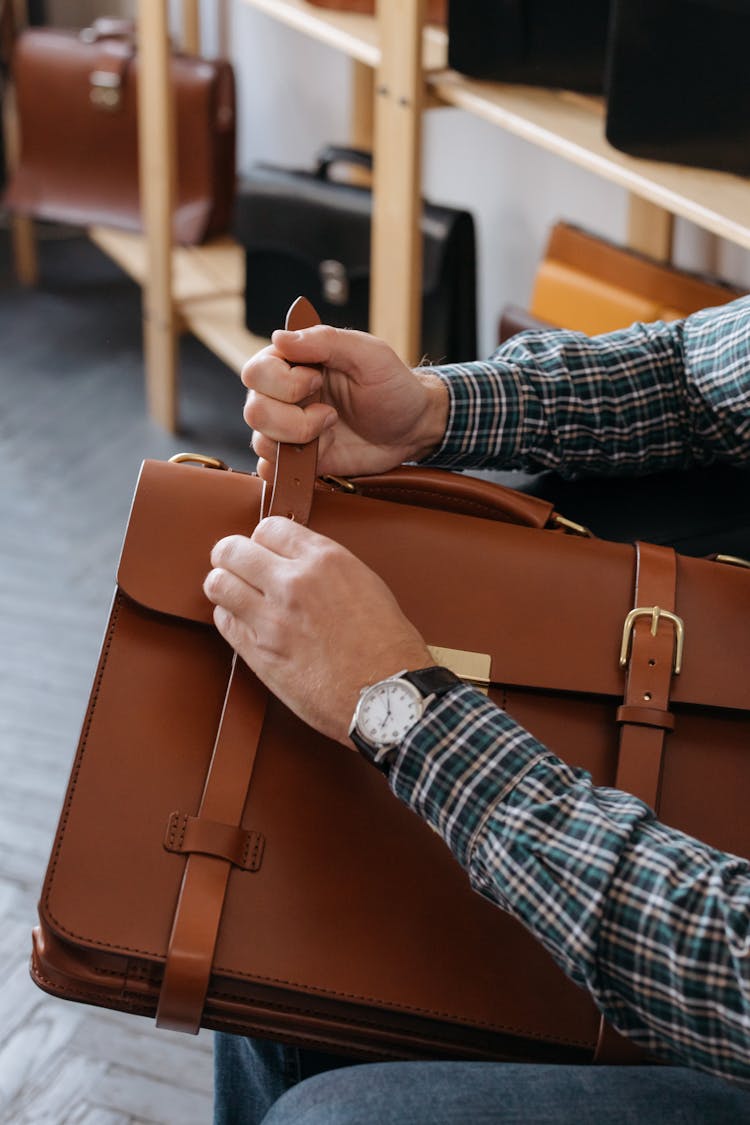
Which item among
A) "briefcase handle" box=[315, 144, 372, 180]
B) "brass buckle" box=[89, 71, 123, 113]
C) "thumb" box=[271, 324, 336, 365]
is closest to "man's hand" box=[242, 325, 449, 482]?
"thumb" box=[271, 324, 336, 365]

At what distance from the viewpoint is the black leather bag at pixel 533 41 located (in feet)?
4.39

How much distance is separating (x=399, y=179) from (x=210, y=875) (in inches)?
41.3

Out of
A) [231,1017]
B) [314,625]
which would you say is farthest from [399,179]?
[231,1017]

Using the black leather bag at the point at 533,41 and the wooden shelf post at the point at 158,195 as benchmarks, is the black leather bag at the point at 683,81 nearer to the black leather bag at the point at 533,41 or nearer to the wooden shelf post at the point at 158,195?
the black leather bag at the point at 533,41

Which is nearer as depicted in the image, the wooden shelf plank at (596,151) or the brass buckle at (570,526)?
the brass buckle at (570,526)

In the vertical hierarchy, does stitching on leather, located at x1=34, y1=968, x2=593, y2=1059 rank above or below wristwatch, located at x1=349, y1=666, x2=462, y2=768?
below

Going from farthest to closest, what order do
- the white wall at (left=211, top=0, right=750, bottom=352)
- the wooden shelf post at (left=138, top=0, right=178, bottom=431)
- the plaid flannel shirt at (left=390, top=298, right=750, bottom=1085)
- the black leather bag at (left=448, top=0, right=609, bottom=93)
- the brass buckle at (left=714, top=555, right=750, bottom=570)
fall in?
1. the wooden shelf post at (left=138, top=0, right=178, bottom=431)
2. the white wall at (left=211, top=0, right=750, bottom=352)
3. the black leather bag at (left=448, top=0, right=609, bottom=93)
4. the brass buckle at (left=714, top=555, right=750, bottom=570)
5. the plaid flannel shirt at (left=390, top=298, right=750, bottom=1085)

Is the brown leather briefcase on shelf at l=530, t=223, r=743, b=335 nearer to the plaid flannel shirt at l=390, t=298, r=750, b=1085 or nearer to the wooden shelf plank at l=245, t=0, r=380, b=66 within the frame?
the wooden shelf plank at l=245, t=0, r=380, b=66

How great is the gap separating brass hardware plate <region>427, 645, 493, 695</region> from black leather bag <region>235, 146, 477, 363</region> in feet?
3.27

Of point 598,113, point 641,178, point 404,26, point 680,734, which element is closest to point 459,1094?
point 680,734

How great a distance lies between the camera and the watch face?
70 cm

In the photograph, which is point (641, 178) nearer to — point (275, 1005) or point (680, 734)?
point (680, 734)

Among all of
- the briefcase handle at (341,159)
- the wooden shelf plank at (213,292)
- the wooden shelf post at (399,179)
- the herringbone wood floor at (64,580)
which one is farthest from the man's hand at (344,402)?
the wooden shelf plank at (213,292)

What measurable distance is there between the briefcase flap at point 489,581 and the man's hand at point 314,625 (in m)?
0.05
